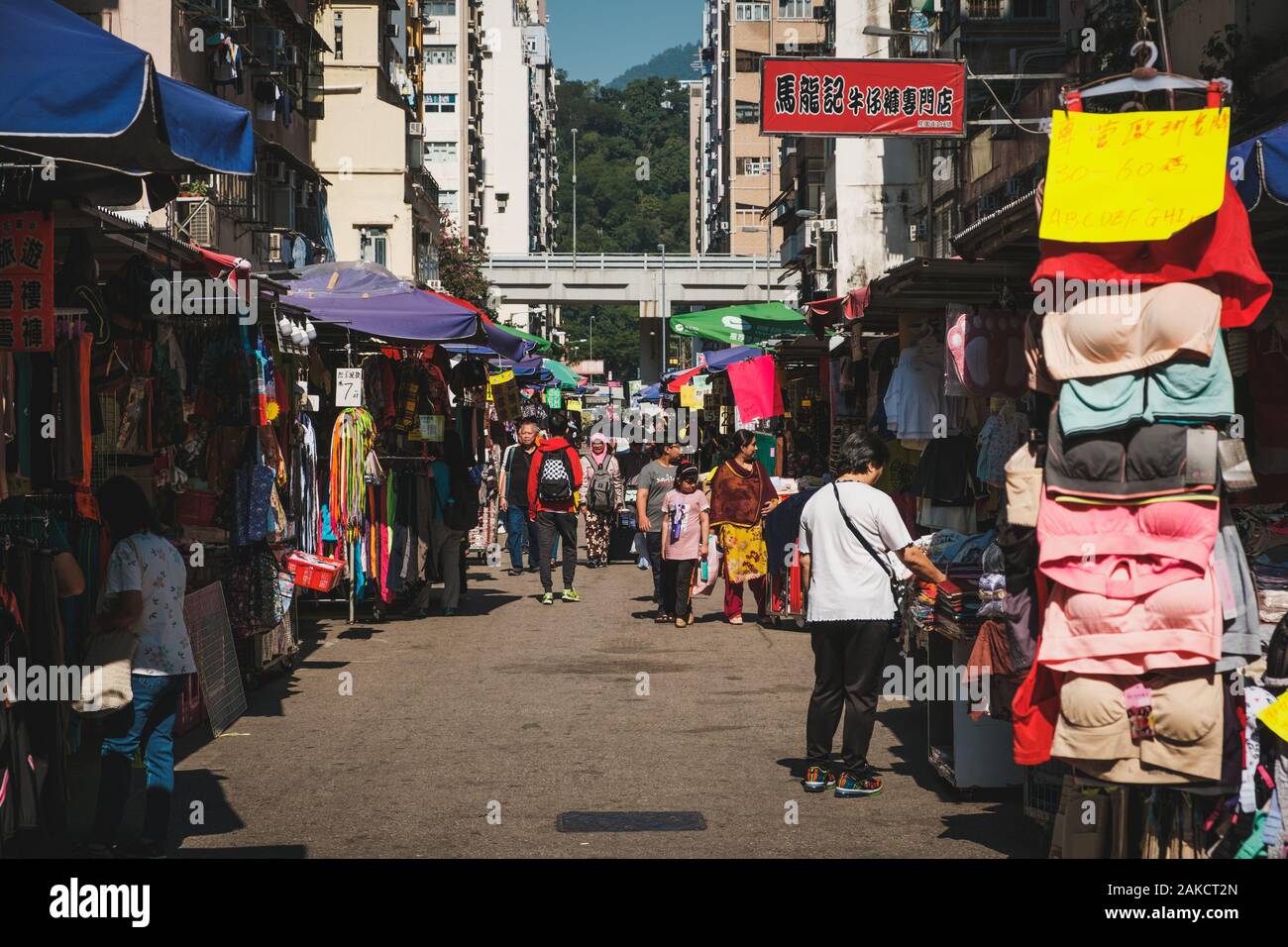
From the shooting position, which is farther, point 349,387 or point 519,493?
point 519,493

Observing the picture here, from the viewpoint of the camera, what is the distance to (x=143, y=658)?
7.04 m

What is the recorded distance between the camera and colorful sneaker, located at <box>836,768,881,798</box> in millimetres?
8258

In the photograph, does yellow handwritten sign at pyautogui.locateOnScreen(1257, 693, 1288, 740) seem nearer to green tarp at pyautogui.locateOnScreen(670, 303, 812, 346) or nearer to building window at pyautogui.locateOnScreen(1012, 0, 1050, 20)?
green tarp at pyautogui.locateOnScreen(670, 303, 812, 346)

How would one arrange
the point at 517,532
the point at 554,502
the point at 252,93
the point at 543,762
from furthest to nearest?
the point at 252,93, the point at 517,532, the point at 554,502, the point at 543,762

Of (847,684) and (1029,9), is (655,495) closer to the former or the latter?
(847,684)

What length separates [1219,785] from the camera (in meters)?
5.84

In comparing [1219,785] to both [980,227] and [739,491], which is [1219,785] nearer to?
[980,227]

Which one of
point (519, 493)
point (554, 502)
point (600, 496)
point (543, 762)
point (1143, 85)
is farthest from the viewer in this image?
point (600, 496)

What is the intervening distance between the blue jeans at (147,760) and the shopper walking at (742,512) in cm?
945

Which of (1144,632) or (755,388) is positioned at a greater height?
(755,388)

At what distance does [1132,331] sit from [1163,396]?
28 cm

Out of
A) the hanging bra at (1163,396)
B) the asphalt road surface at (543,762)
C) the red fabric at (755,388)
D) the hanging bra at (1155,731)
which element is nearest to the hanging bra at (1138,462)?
the hanging bra at (1163,396)

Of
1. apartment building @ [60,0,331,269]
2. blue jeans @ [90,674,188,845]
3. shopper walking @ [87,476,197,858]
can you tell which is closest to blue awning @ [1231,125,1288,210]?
shopper walking @ [87,476,197,858]

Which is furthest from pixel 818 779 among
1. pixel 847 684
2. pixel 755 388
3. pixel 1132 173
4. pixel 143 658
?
pixel 755 388
